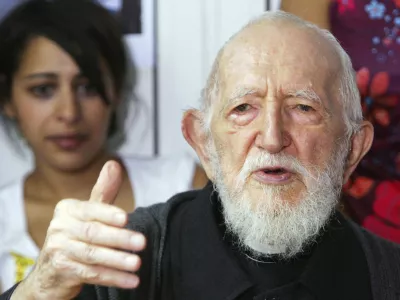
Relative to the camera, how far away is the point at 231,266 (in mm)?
1005

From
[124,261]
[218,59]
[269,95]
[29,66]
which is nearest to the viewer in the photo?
[124,261]

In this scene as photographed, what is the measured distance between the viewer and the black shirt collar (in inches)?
39.2

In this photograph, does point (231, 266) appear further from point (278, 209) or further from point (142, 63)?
point (142, 63)

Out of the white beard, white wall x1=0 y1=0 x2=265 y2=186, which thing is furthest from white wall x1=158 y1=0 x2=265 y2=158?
the white beard

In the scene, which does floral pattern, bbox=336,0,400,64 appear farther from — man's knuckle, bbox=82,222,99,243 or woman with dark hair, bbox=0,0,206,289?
man's knuckle, bbox=82,222,99,243

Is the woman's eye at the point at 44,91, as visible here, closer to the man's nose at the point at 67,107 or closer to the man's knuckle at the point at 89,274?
the man's nose at the point at 67,107

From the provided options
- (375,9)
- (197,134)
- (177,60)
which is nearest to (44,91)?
(177,60)

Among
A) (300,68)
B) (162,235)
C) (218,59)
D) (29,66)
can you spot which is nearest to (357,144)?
(300,68)

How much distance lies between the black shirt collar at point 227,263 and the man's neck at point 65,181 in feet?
1.44

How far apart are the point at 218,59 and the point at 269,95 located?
0.15 m

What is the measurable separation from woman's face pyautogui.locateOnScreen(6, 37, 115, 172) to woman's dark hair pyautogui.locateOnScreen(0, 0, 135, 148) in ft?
0.06

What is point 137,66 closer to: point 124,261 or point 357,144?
point 357,144

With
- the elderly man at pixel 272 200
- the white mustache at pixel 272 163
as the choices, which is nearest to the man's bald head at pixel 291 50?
the elderly man at pixel 272 200

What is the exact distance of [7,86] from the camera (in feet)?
4.63
